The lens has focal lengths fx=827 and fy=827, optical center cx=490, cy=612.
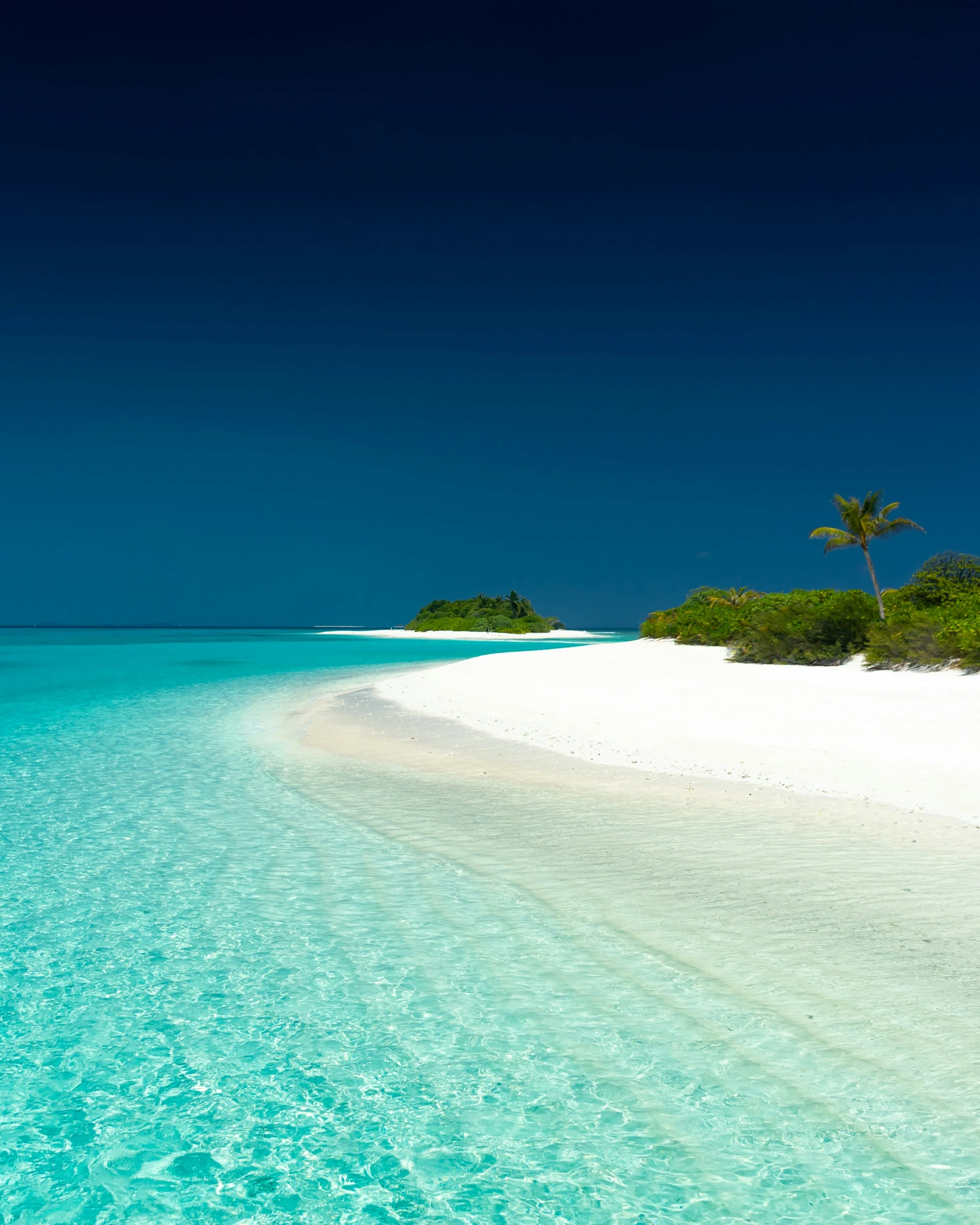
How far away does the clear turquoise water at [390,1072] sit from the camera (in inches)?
156

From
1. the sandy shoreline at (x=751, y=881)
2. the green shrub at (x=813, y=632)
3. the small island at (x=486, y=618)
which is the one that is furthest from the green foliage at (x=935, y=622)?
the small island at (x=486, y=618)

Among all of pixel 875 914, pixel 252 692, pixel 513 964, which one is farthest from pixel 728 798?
pixel 252 692

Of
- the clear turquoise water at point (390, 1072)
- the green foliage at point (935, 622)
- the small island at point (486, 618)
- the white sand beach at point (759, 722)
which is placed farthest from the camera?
the small island at point (486, 618)

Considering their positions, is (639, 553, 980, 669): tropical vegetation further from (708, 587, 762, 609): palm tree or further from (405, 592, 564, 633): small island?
(405, 592, 564, 633): small island

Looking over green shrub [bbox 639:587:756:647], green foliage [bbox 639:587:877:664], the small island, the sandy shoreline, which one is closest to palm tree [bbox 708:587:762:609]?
green shrub [bbox 639:587:756:647]

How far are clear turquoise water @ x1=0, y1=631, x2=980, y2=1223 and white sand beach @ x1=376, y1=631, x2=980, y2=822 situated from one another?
6.48 meters

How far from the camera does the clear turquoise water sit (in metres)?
3.95

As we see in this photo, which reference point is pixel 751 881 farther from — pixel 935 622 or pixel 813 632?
pixel 813 632

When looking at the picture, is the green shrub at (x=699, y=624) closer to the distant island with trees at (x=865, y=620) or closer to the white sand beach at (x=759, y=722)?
the distant island with trees at (x=865, y=620)

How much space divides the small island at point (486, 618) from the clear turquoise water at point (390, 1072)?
12534 cm

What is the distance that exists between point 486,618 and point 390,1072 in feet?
441

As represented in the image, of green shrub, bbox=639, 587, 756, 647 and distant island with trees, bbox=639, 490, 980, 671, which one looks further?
green shrub, bbox=639, 587, 756, 647

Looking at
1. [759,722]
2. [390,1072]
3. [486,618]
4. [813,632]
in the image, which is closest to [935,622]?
[813,632]

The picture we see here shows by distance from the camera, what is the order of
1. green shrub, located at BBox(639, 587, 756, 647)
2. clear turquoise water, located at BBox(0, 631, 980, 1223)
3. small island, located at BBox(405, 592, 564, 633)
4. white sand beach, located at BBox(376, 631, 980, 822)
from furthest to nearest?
small island, located at BBox(405, 592, 564, 633) → green shrub, located at BBox(639, 587, 756, 647) → white sand beach, located at BBox(376, 631, 980, 822) → clear turquoise water, located at BBox(0, 631, 980, 1223)
